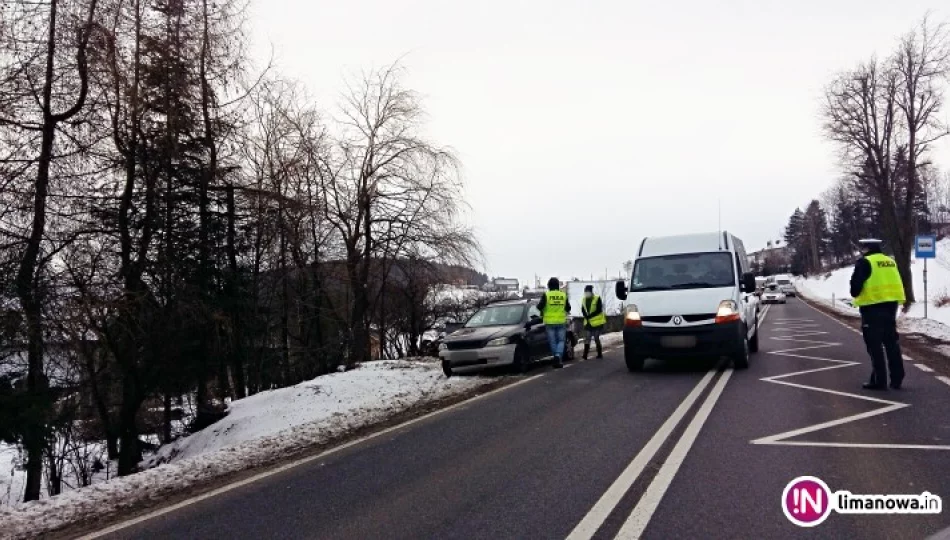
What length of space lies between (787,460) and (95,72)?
1179 centimetres

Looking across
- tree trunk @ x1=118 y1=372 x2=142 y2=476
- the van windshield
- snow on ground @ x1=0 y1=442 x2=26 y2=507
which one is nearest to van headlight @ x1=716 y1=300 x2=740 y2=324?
the van windshield

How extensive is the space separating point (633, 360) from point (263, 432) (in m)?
6.23

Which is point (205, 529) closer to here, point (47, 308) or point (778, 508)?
point (778, 508)

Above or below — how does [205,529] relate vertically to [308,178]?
below

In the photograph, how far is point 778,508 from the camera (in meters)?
4.61

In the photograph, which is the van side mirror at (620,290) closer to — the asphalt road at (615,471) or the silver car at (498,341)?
the silver car at (498,341)

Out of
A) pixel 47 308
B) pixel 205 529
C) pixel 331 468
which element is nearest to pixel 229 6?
pixel 47 308

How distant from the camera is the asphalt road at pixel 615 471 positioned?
446 cm

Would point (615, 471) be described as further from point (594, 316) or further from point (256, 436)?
point (594, 316)

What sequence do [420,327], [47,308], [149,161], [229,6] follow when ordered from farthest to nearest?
[420,327]
[229,6]
[149,161]
[47,308]

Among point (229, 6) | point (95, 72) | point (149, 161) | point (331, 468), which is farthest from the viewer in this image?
point (229, 6)

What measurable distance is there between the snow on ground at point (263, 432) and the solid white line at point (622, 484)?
3703mm

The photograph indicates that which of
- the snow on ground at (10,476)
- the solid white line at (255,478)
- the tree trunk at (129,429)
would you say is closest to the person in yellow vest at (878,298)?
the solid white line at (255,478)

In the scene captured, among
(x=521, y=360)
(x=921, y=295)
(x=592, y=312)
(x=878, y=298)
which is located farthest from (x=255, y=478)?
(x=921, y=295)
